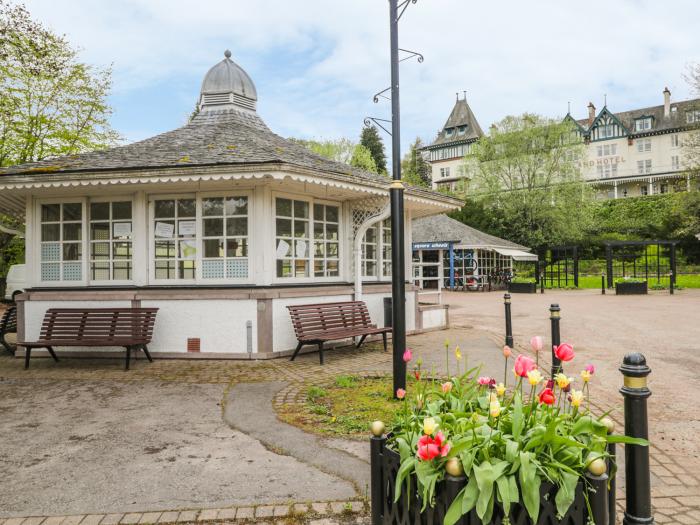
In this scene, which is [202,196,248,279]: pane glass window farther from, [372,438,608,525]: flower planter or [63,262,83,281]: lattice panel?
[372,438,608,525]: flower planter

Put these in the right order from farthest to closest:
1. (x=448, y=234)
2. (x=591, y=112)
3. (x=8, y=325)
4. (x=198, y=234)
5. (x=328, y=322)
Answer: (x=591, y=112)
(x=448, y=234)
(x=8, y=325)
(x=198, y=234)
(x=328, y=322)

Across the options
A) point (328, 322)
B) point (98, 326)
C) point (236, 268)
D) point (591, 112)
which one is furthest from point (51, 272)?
point (591, 112)

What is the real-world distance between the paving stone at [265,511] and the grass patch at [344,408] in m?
1.45

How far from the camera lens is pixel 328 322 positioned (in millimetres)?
8805

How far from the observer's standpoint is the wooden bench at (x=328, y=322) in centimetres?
809

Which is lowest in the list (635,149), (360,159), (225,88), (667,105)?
(225,88)

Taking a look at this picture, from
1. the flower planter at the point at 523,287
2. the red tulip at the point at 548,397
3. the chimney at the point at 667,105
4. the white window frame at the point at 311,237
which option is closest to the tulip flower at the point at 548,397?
the red tulip at the point at 548,397

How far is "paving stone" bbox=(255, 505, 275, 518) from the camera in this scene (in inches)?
123

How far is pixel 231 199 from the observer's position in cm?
890

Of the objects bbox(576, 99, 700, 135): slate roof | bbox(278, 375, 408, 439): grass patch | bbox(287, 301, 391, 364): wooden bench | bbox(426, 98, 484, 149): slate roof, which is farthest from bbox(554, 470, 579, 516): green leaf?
bbox(426, 98, 484, 149): slate roof

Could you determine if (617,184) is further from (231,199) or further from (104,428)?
(104,428)

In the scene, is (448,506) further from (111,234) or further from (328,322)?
(111,234)

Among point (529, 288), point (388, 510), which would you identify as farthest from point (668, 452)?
point (529, 288)

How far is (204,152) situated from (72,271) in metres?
3.45
